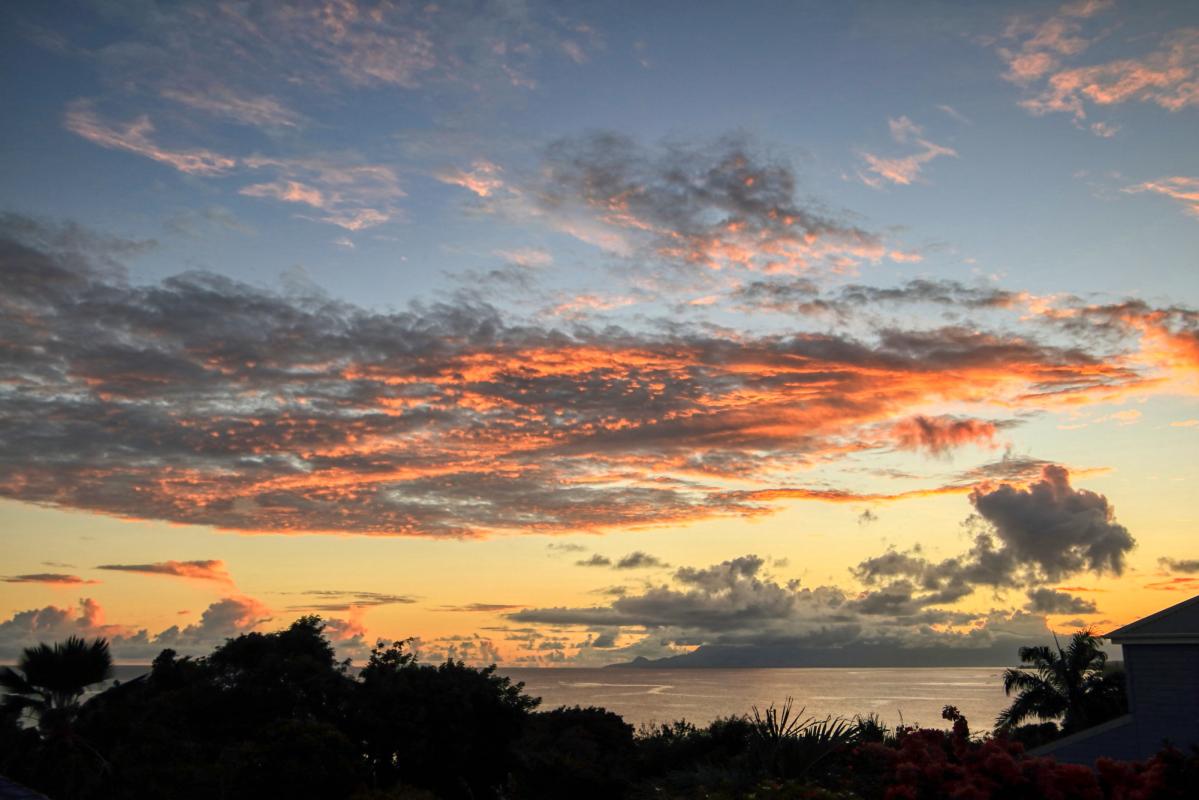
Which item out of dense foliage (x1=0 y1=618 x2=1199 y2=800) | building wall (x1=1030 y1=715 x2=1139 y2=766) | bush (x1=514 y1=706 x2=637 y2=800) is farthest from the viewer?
building wall (x1=1030 y1=715 x2=1139 y2=766)

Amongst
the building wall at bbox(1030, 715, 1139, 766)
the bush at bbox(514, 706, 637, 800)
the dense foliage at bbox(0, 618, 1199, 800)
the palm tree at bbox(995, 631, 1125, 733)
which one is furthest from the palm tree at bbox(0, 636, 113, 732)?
the palm tree at bbox(995, 631, 1125, 733)

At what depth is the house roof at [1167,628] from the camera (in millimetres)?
19078

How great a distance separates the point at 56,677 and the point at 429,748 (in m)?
9.54

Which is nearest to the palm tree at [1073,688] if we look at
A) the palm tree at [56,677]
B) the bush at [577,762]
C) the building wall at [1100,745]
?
the building wall at [1100,745]

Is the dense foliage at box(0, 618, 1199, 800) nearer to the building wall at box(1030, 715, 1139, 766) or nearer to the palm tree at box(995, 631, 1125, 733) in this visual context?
the building wall at box(1030, 715, 1139, 766)

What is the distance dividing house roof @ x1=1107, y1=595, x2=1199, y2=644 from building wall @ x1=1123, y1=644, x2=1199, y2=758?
0.17 metres

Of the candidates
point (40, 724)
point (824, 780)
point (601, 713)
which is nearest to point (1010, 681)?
point (601, 713)

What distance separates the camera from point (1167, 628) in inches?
765

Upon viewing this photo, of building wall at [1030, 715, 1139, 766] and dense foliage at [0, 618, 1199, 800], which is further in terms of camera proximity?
building wall at [1030, 715, 1139, 766]

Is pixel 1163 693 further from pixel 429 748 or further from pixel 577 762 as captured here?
pixel 429 748

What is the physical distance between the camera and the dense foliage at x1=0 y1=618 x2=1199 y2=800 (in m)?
10.1

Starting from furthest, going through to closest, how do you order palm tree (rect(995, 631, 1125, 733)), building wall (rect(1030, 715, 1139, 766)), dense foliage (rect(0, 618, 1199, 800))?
palm tree (rect(995, 631, 1125, 733))
building wall (rect(1030, 715, 1139, 766))
dense foliage (rect(0, 618, 1199, 800))

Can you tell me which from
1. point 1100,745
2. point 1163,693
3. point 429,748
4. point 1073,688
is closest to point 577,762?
point 429,748

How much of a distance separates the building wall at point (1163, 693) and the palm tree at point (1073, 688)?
894 inches
